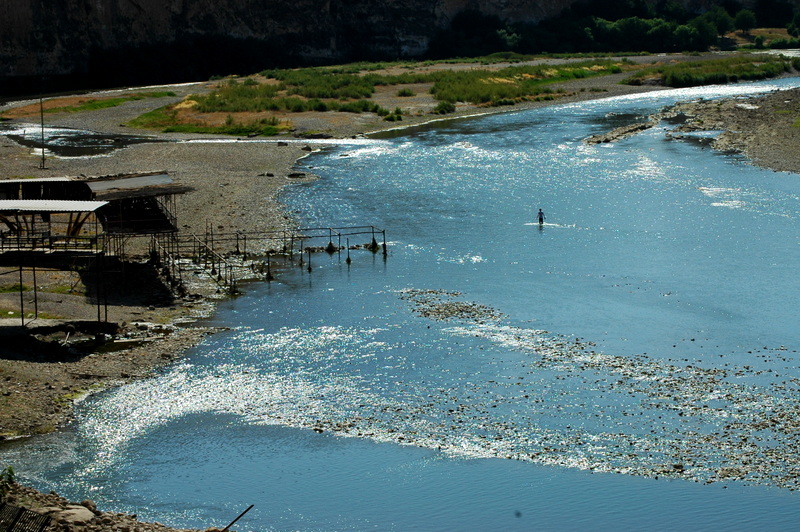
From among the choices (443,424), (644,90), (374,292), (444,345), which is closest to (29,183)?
(374,292)

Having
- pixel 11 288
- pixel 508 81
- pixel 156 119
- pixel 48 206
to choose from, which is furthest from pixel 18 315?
pixel 508 81

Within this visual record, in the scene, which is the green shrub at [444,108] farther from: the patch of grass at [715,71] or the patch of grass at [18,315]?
the patch of grass at [18,315]

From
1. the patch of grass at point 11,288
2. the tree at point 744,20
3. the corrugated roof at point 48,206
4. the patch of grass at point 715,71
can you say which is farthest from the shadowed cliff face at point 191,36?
the patch of grass at point 11,288

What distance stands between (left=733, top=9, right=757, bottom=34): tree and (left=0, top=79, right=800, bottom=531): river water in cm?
14231

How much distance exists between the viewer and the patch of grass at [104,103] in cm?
10456

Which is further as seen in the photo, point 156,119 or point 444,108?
point 444,108

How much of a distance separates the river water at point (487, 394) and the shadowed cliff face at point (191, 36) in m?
75.8

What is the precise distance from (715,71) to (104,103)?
249 ft

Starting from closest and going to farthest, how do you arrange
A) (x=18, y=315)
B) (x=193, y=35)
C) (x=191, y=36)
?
(x=18, y=315)
(x=191, y=36)
(x=193, y=35)

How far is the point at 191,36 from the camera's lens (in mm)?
140500

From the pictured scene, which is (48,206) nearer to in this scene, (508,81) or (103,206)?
(103,206)

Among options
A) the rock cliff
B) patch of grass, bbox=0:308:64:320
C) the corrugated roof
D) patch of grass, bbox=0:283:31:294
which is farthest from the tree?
patch of grass, bbox=0:308:64:320

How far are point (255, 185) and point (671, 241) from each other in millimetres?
26898

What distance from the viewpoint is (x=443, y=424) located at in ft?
101
